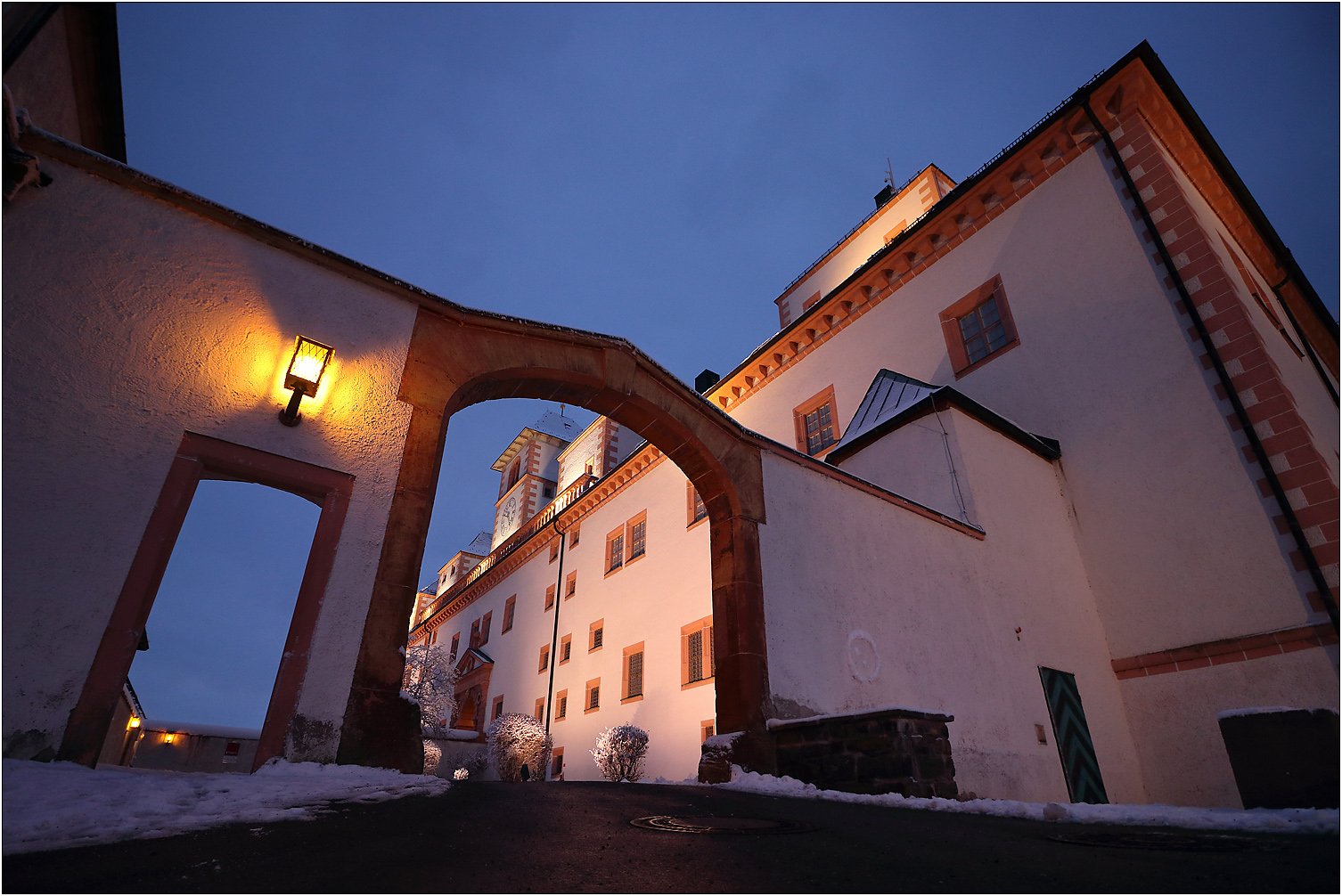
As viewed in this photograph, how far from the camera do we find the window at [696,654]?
14492 millimetres

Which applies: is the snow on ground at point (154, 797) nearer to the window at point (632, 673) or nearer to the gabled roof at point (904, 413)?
the gabled roof at point (904, 413)

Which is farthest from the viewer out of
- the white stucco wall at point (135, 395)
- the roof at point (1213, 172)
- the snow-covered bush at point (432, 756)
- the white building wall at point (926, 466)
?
the snow-covered bush at point (432, 756)

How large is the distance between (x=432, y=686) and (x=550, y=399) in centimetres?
2141

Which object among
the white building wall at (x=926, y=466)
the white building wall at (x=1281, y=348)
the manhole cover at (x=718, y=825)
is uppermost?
the white building wall at (x=1281, y=348)

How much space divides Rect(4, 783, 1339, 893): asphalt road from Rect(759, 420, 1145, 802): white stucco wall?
4.27 m

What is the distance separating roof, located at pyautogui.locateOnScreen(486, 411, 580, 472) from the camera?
4122cm

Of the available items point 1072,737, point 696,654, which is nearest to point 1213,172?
point 1072,737

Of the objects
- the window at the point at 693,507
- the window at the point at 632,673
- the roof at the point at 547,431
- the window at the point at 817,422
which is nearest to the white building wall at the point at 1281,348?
the window at the point at 817,422

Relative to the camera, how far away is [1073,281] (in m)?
13.0

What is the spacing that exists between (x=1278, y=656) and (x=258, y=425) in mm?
12899

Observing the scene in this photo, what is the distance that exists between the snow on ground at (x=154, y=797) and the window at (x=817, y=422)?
1447 centimetres

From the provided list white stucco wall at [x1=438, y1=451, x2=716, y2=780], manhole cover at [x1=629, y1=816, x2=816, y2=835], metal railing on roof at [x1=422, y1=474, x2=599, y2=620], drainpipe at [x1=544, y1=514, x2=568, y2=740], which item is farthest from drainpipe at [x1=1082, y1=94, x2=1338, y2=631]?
drainpipe at [x1=544, y1=514, x2=568, y2=740]

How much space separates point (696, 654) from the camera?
48.8 ft

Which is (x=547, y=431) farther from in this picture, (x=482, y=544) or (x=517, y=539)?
(x=517, y=539)
